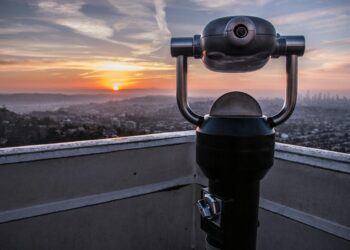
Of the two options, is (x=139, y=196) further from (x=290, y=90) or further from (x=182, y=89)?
(x=290, y=90)

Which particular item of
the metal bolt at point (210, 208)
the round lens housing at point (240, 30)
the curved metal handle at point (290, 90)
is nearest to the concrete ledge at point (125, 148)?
the curved metal handle at point (290, 90)

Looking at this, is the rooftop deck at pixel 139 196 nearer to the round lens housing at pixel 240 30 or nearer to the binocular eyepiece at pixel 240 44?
the binocular eyepiece at pixel 240 44

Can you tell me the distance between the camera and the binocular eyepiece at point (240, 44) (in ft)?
3.04

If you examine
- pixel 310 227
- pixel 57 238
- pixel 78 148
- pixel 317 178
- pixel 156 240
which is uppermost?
pixel 78 148

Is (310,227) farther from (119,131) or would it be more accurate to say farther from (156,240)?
(119,131)

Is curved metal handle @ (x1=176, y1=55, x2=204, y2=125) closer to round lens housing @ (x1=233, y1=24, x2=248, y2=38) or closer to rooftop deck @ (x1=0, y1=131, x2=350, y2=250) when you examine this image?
round lens housing @ (x1=233, y1=24, x2=248, y2=38)

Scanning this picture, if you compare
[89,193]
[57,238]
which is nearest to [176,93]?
[89,193]

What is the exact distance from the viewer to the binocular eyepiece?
926 mm

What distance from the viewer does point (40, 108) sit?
2.55 m

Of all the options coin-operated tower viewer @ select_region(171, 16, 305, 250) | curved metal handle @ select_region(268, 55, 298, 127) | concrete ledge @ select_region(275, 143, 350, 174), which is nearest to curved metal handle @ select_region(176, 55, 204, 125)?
coin-operated tower viewer @ select_region(171, 16, 305, 250)

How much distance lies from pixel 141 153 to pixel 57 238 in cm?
67

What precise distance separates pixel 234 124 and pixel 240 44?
25 cm

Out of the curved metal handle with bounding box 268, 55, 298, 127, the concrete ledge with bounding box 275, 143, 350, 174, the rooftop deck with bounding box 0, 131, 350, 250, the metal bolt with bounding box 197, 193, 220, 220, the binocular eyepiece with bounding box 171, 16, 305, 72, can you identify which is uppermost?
the binocular eyepiece with bounding box 171, 16, 305, 72

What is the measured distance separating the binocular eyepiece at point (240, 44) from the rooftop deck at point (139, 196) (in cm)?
75
